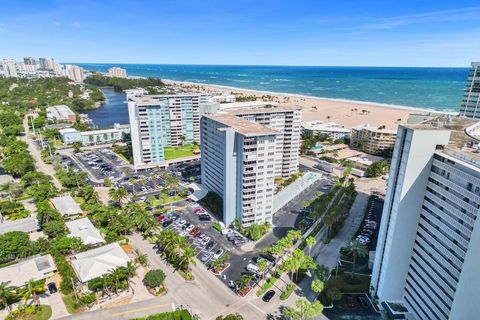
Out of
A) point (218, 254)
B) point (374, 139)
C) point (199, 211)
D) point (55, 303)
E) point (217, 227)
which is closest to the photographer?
point (55, 303)

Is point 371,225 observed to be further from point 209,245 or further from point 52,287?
point 52,287

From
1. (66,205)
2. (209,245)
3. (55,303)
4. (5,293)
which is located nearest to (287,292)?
(209,245)

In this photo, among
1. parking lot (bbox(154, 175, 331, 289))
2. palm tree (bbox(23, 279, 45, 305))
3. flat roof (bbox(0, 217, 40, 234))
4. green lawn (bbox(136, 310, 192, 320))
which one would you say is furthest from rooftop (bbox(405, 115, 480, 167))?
flat roof (bbox(0, 217, 40, 234))

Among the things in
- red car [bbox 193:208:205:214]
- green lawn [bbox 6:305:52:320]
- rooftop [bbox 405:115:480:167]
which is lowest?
green lawn [bbox 6:305:52:320]

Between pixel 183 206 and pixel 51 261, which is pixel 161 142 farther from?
pixel 51 261

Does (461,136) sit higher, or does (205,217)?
(461,136)

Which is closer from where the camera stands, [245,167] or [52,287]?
[52,287]

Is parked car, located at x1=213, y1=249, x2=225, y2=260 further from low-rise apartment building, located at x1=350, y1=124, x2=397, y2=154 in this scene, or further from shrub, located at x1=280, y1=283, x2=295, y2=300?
low-rise apartment building, located at x1=350, y1=124, x2=397, y2=154

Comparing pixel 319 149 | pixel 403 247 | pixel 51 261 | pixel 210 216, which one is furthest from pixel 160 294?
pixel 319 149
